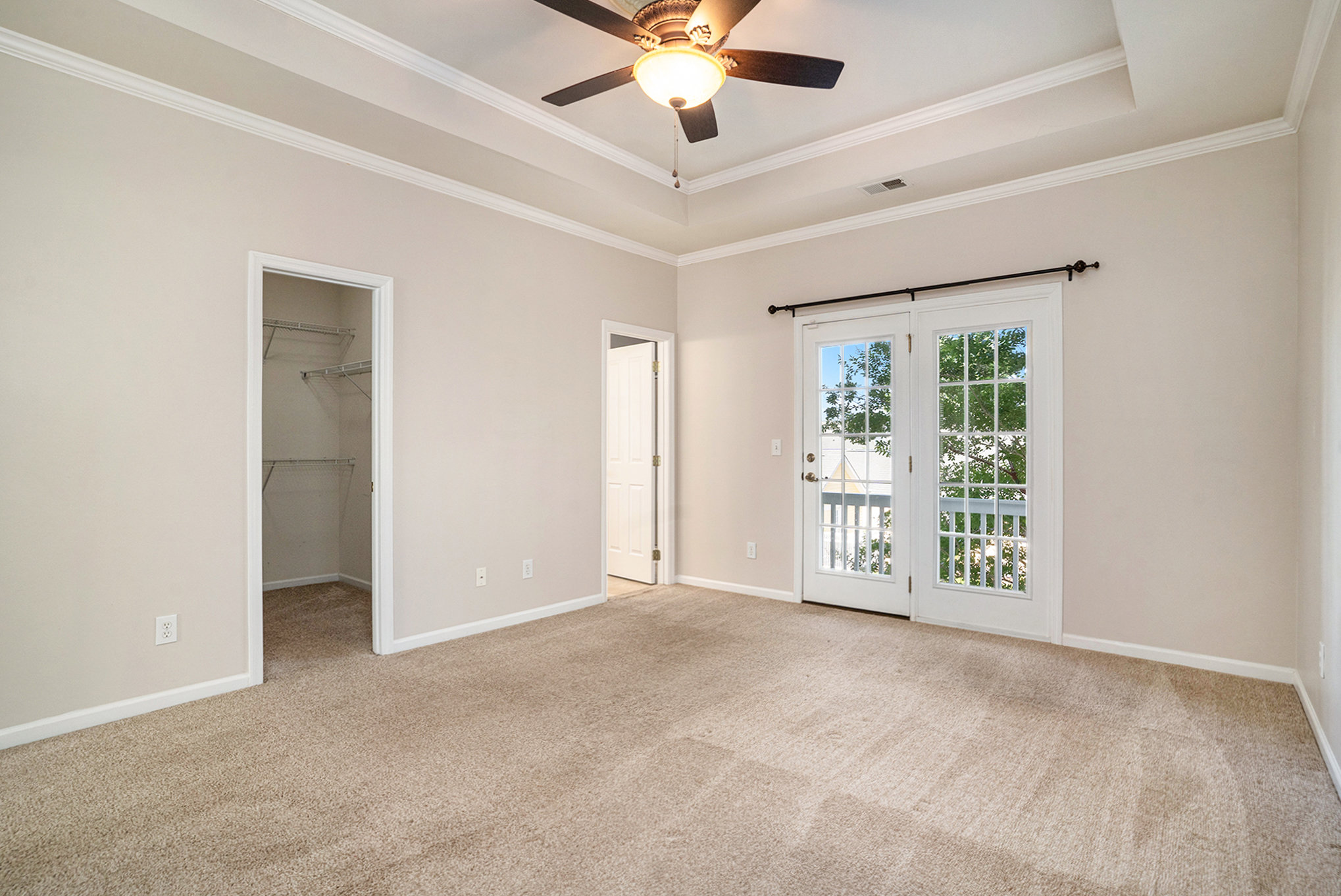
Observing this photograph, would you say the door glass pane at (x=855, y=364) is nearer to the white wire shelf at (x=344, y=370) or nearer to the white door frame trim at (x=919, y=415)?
the white door frame trim at (x=919, y=415)

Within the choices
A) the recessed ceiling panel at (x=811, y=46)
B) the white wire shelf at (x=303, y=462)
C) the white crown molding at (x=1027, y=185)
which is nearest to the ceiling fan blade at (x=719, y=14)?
the recessed ceiling panel at (x=811, y=46)

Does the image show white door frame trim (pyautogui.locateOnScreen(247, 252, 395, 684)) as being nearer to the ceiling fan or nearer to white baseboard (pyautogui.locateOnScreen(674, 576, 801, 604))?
the ceiling fan

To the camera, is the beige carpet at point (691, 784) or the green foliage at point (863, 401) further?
the green foliage at point (863, 401)

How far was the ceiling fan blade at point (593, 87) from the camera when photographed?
2559mm

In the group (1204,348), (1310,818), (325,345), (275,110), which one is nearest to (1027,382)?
(1204,348)

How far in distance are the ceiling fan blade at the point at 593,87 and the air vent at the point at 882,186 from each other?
1.94 m

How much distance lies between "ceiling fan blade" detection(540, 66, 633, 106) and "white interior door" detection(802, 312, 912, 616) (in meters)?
2.59

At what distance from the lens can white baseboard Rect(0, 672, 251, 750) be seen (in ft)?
8.53

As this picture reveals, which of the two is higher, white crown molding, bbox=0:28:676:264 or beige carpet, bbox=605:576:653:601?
white crown molding, bbox=0:28:676:264

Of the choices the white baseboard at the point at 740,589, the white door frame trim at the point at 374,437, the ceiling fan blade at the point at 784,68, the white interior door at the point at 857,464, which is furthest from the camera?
the white baseboard at the point at 740,589

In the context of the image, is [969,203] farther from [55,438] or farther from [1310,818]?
[55,438]

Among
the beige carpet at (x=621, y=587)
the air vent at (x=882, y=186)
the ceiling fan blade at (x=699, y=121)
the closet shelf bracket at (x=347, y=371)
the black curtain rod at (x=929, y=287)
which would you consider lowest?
the beige carpet at (x=621, y=587)

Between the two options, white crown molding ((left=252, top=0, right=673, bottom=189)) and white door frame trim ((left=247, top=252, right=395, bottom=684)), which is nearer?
white crown molding ((left=252, top=0, right=673, bottom=189))

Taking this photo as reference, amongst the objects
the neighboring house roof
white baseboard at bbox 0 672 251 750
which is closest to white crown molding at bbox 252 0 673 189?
the neighboring house roof
